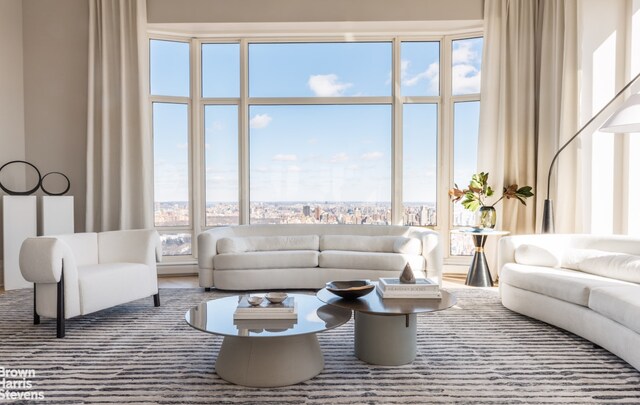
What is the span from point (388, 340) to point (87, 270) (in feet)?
8.09

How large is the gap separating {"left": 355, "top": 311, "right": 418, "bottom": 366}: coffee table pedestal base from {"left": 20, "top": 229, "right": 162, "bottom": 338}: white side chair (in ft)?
7.04

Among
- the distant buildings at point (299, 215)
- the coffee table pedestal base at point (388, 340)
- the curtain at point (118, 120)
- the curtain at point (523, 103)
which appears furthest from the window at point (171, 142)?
the curtain at point (523, 103)

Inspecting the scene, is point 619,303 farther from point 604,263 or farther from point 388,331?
point 388,331

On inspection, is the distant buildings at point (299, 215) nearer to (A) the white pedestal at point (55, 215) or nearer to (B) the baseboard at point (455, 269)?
(B) the baseboard at point (455, 269)

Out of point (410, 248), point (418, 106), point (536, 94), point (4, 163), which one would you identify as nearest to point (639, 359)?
point (410, 248)

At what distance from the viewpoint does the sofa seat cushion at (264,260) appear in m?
4.41

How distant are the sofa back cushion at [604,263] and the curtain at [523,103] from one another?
4.61 feet

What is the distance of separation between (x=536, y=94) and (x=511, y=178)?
1090 mm

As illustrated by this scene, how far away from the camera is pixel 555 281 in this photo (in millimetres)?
3070

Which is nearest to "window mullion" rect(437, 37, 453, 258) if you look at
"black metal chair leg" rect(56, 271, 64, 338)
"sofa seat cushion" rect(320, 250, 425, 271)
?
"sofa seat cushion" rect(320, 250, 425, 271)

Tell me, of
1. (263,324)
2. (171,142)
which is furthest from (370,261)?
(171,142)

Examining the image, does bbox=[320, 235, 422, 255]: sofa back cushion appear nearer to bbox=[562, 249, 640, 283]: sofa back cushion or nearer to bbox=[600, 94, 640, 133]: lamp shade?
bbox=[562, 249, 640, 283]: sofa back cushion

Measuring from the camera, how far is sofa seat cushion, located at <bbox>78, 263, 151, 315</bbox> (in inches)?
124

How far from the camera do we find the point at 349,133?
5.70m
